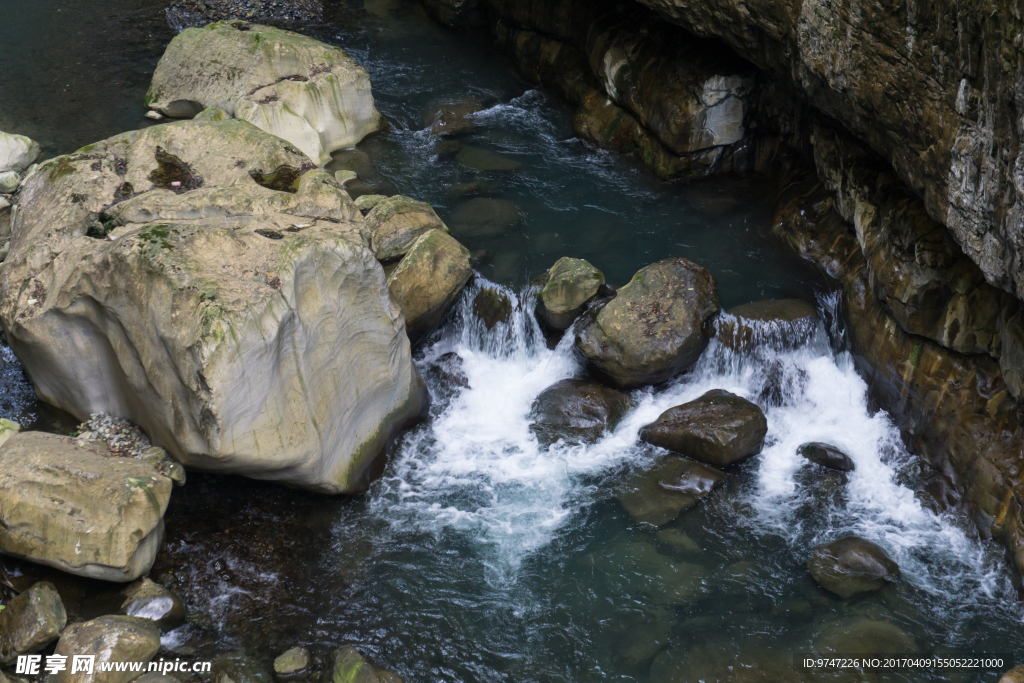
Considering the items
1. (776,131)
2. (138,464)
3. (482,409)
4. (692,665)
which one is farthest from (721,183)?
(138,464)

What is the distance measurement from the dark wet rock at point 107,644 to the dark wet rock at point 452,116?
8.39 meters

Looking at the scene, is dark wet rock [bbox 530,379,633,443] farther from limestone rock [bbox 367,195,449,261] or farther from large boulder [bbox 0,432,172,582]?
large boulder [bbox 0,432,172,582]

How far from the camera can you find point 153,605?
5.71 meters

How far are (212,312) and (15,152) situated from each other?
7.15 meters

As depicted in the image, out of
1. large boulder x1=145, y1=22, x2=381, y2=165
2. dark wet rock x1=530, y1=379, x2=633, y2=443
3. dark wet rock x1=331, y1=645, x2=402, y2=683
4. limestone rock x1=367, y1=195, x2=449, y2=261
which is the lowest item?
dark wet rock x1=331, y1=645, x2=402, y2=683

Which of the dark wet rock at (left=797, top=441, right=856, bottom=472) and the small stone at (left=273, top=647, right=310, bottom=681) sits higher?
the dark wet rock at (left=797, top=441, right=856, bottom=472)

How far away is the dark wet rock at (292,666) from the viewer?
5.48m

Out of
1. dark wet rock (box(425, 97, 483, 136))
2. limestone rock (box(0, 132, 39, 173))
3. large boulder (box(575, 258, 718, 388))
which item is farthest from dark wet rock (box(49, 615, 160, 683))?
dark wet rock (box(425, 97, 483, 136))

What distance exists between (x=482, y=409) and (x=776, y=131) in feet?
18.8

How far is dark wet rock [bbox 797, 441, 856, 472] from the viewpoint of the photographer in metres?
7.27

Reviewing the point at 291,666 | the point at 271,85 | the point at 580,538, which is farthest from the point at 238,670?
the point at 271,85

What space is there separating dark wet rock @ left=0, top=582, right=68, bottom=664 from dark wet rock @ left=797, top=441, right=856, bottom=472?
653 cm

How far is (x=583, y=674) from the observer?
5.67 meters

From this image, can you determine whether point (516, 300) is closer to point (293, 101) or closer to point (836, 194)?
Result: point (836, 194)
